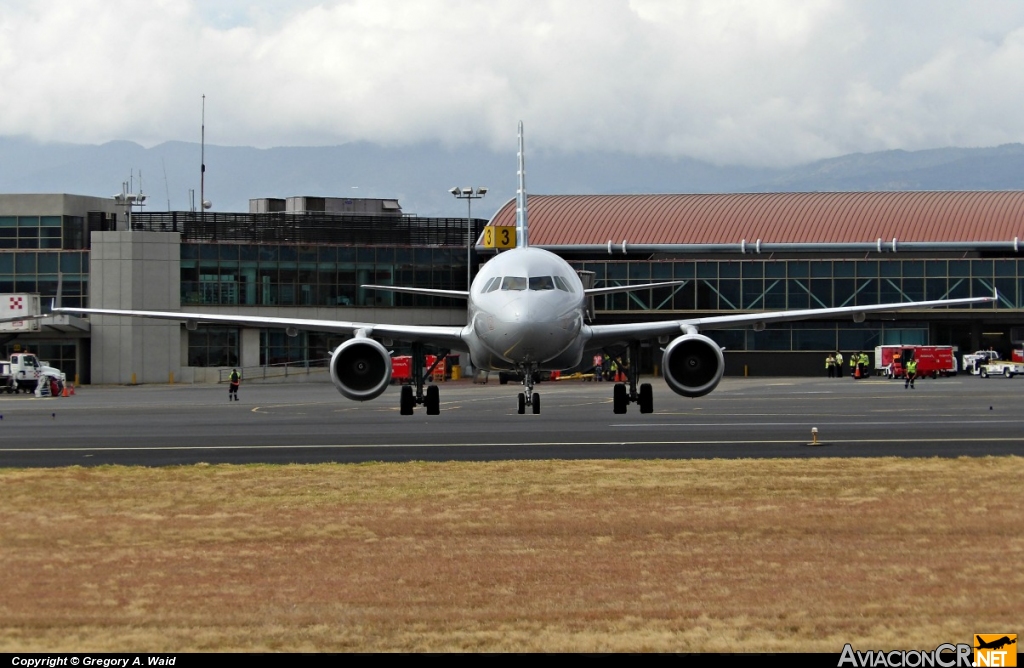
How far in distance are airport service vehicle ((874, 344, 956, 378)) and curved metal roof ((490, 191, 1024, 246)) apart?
12.9m

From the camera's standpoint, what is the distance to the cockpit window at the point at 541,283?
33.3 m

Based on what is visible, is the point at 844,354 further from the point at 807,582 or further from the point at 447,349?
the point at 807,582

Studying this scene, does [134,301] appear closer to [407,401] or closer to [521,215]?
[521,215]

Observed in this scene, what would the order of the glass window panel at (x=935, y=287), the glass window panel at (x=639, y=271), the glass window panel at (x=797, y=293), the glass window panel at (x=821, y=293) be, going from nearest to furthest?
the glass window panel at (x=935, y=287) < the glass window panel at (x=821, y=293) < the glass window panel at (x=797, y=293) < the glass window panel at (x=639, y=271)

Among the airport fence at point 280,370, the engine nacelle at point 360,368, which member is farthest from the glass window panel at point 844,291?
the engine nacelle at point 360,368

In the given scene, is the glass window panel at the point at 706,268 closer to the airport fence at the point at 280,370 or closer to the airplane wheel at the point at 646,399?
the airport fence at the point at 280,370

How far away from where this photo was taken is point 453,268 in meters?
104

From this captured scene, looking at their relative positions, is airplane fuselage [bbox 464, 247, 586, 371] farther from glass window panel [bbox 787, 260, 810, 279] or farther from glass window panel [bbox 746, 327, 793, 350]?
glass window panel [bbox 787, 260, 810, 279]

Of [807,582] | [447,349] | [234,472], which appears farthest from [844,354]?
[807,582]

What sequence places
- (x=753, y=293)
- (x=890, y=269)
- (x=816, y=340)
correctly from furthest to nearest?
(x=753, y=293), (x=890, y=269), (x=816, y=340)

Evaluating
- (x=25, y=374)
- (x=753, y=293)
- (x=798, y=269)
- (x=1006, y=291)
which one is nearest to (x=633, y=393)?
(x=25, y=374)

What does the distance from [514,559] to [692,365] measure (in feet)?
64.2

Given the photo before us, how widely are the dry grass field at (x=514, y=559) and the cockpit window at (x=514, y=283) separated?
25.2 feet

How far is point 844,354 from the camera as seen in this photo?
9962cm
